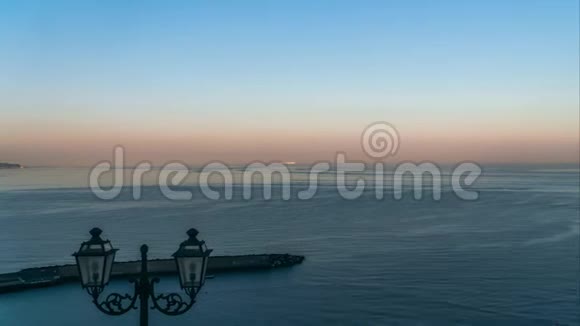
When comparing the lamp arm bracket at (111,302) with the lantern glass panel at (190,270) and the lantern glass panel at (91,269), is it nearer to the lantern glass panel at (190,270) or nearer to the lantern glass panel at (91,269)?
the lantern glass panel at (91,269)

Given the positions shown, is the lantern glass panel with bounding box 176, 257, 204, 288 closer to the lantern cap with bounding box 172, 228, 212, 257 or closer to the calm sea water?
the lantern cap with bounding box 172, 228, 212, 257

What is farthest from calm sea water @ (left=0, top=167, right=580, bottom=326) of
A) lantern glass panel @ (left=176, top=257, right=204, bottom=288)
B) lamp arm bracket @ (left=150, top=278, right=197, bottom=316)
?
lantern glass panel @ (left=176, top=257, right=204, bottom=288)

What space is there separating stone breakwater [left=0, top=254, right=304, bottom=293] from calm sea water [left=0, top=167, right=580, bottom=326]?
613 millimetres

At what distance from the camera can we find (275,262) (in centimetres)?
2366

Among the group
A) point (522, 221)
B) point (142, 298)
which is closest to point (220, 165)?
point (522, 221)

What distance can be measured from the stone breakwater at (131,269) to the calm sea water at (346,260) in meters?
0.61

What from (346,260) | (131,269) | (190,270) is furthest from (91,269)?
(346,260)

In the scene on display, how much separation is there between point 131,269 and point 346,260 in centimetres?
928

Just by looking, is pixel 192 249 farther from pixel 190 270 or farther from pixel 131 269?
pixel 131 269

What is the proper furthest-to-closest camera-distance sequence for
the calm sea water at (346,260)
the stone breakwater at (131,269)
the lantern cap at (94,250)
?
the stone breakwater at (131,269) < the calm sea water at (346,260) < the lantern cap at (94,250)

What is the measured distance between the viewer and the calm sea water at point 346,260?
51.6ft

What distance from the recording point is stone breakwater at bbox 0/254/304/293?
19250 millimetres

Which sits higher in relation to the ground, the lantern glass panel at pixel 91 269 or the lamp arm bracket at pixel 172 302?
the lantern glass panel at pixel 91 269

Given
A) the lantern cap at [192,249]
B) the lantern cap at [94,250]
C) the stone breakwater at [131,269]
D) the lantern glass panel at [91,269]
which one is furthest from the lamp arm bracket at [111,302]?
the stone breakwater at [131,269]
